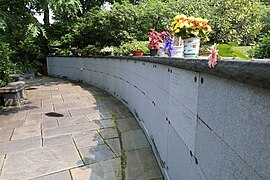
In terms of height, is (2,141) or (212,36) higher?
(212,36)

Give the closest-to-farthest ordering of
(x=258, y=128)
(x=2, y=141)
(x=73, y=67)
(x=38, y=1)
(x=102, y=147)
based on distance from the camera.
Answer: (x=258, y=128) → (x=102, y=147) → (x=2, y=141) → (x=38, y=1) → (x=73, y=67)

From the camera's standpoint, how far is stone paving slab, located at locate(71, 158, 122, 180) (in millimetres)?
2357

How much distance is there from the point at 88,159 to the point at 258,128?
2.37m

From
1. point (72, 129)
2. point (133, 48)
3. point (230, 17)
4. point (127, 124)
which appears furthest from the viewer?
point (230, 17)

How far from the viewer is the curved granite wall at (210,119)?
737 mm

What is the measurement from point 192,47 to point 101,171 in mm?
1761

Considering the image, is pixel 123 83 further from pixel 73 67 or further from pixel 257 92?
pixel 73 67

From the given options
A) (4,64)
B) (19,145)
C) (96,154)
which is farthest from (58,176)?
(4,64)

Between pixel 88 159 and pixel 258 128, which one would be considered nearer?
pixel 258 128

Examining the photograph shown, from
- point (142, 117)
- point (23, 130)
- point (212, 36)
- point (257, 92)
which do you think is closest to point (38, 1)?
point (23, 130)

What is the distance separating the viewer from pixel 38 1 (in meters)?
3.99

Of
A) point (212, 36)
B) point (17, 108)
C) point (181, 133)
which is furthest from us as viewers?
point (212, 36)

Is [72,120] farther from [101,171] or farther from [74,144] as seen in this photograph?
[101,171]

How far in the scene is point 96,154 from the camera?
2848 millimetres
